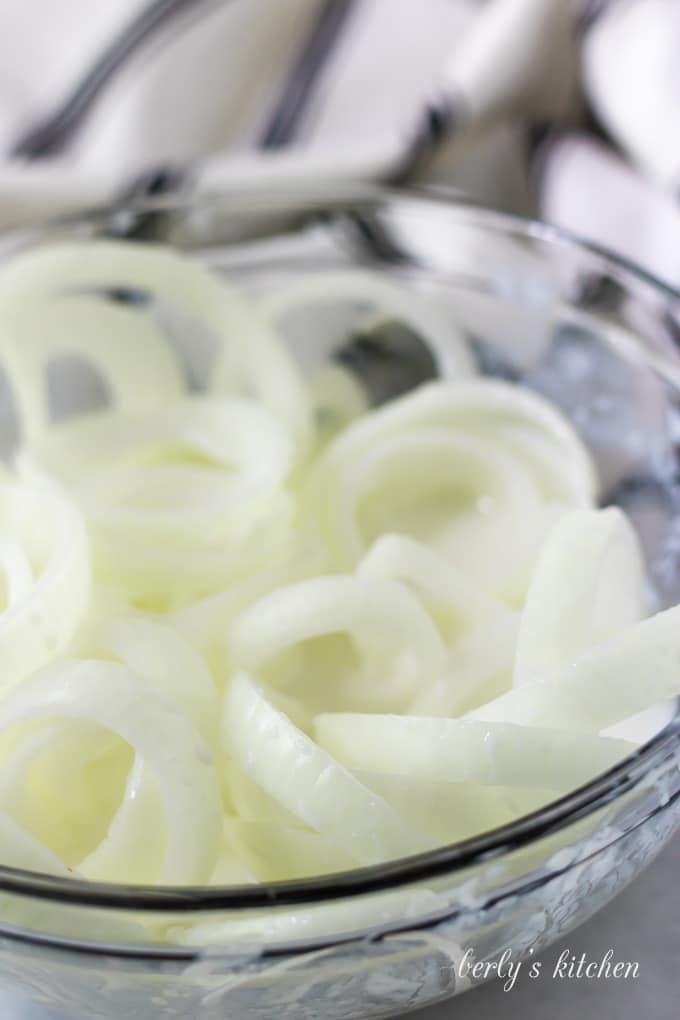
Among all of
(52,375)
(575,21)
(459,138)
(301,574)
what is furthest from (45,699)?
(575,21)

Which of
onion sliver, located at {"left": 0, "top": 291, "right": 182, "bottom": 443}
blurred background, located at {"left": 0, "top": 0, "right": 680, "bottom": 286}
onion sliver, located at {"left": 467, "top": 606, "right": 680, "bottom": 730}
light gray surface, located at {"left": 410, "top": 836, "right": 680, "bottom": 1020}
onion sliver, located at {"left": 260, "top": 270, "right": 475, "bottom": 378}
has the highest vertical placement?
blurred background, located at {"left": 0, "top": 0, "right": 680, "bottom": 286}

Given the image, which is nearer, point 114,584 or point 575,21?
point 114,584

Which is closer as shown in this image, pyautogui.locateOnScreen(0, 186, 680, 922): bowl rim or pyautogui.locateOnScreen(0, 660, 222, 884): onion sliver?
pyautogui.locateOnScreen(0, 186, 680, 922): bowl rim

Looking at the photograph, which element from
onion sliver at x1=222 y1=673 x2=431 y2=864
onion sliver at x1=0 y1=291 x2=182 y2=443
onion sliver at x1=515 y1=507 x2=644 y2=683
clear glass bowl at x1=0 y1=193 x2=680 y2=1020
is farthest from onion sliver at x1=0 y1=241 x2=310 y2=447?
clear glass bowl at x1=0 y1=193 x2=680 y2=1020

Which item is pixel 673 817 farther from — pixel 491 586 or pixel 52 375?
pixel 52 375

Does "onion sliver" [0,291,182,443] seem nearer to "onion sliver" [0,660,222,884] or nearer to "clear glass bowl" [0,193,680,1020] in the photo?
"onion sliver" [0,660,222,884]

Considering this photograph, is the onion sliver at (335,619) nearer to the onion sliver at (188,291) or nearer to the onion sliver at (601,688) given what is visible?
the onion sliver at (601,688)
